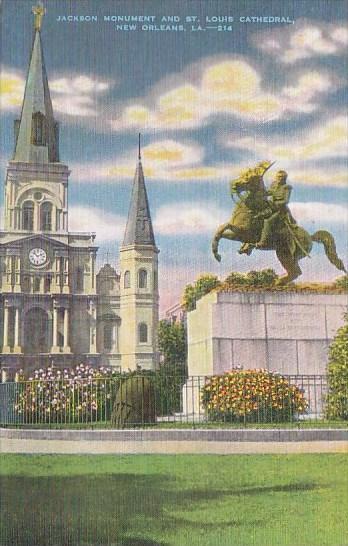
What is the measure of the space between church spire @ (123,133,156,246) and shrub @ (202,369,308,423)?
5.16 ft

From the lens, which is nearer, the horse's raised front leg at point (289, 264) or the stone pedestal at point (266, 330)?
the horse's raised front leg at point (289, 264)

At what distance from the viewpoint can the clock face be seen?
672 centimetres

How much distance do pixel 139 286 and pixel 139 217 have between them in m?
0.63

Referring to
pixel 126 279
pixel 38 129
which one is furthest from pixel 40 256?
pixel 38 129

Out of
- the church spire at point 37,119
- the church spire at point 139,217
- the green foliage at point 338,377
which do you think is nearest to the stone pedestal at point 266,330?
the green foliage at point 338,377

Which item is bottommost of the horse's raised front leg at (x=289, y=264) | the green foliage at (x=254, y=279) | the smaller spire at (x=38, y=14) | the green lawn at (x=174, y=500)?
the green lawn at (x=174, y=500)

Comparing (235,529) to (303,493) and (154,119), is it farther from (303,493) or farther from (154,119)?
(154,119)

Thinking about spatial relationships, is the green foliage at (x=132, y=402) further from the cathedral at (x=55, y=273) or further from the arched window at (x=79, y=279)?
the arched window at (x=79, y=279)

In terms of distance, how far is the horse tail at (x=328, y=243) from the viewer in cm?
703

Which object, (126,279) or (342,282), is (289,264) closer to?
(342,282)

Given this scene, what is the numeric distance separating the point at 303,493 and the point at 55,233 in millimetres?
3151

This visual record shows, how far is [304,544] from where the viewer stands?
6.00 m

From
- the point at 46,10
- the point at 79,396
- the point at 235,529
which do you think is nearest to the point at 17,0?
the point at 46,10

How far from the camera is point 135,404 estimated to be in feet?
22.3
